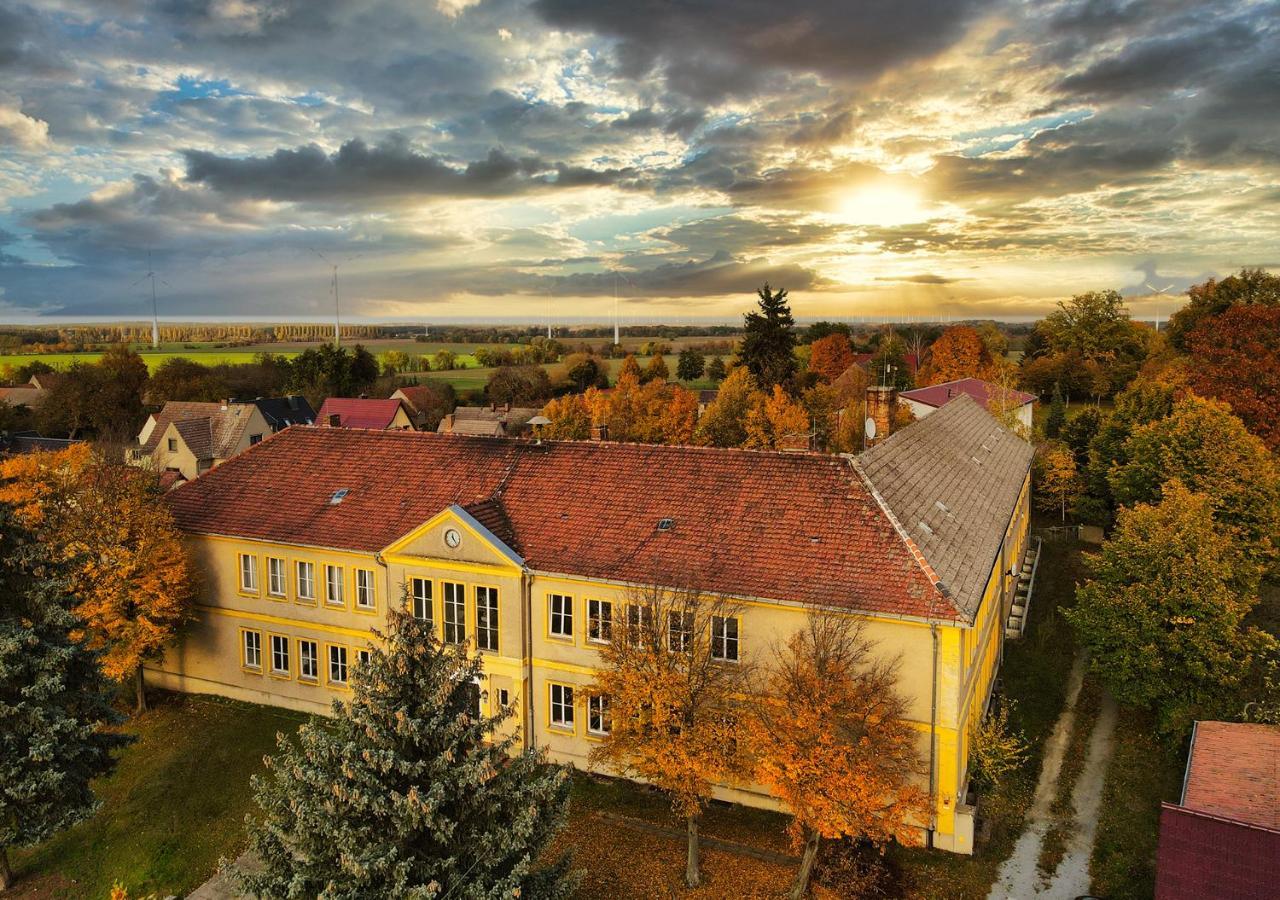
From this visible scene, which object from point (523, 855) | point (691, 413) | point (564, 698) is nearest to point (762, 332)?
point (691, 413)

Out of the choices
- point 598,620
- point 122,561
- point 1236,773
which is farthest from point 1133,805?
point 122,561

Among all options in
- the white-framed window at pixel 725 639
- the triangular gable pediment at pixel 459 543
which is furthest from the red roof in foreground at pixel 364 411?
the white-framed window at pixel 725 639

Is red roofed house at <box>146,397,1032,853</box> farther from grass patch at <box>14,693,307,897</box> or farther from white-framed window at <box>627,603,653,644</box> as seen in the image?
grass patch at <box>14,693,307,897</box>

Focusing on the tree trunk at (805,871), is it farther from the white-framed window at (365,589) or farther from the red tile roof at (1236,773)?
the white-framed window at (365,589)

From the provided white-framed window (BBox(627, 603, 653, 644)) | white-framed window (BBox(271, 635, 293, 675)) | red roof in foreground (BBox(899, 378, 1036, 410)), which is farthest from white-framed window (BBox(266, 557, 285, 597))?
red roof in foreground (BBox(899, 378, 1036, 410))

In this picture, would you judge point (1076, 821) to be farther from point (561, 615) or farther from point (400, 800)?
point (400, 800)

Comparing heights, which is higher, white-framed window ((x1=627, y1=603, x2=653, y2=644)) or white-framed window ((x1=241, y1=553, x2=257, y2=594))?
white-framed window ((x1=627, y1=603, x2=653, y2=644))
